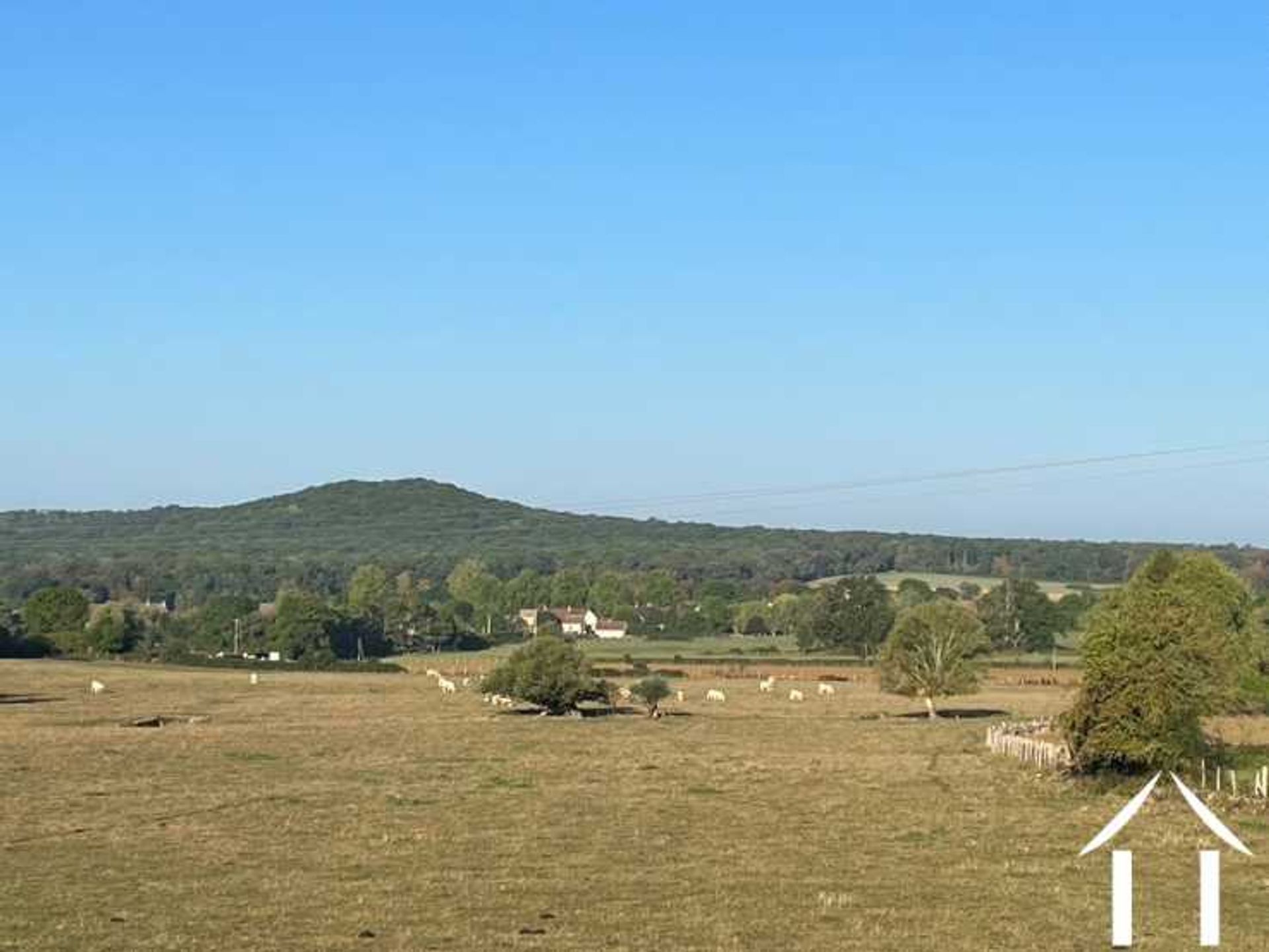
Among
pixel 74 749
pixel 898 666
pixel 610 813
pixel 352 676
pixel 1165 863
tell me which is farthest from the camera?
pixel 352 676

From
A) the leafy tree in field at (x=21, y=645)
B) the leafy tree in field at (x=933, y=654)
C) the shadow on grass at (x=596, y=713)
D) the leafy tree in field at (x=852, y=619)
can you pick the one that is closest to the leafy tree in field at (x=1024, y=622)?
the leafy tree in field at (x=852, y=619)

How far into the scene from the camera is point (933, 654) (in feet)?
297

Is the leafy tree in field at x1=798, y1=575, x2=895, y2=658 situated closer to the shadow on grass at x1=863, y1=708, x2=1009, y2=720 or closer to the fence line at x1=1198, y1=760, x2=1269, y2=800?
the shadow on grass at x1=863, y1=708, x2=1009, y2=720

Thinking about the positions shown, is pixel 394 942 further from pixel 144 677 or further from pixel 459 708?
pixel 144 677

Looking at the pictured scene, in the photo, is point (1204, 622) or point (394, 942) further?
point (1204, 622)

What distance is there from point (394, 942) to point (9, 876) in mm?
9959

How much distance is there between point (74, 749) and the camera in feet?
201

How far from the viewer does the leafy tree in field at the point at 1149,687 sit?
4916cm

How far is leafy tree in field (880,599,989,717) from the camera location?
90188 millimetres

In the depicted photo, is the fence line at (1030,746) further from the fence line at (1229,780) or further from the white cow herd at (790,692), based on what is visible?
the white cow herd at (790,692)

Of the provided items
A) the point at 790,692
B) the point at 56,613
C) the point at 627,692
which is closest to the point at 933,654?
the point at 627,692

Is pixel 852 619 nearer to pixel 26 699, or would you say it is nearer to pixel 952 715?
pixel 952 715

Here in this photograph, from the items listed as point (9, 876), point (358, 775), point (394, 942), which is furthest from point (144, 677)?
point (394, 942)

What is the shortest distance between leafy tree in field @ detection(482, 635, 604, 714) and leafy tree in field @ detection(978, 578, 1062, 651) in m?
94.0
